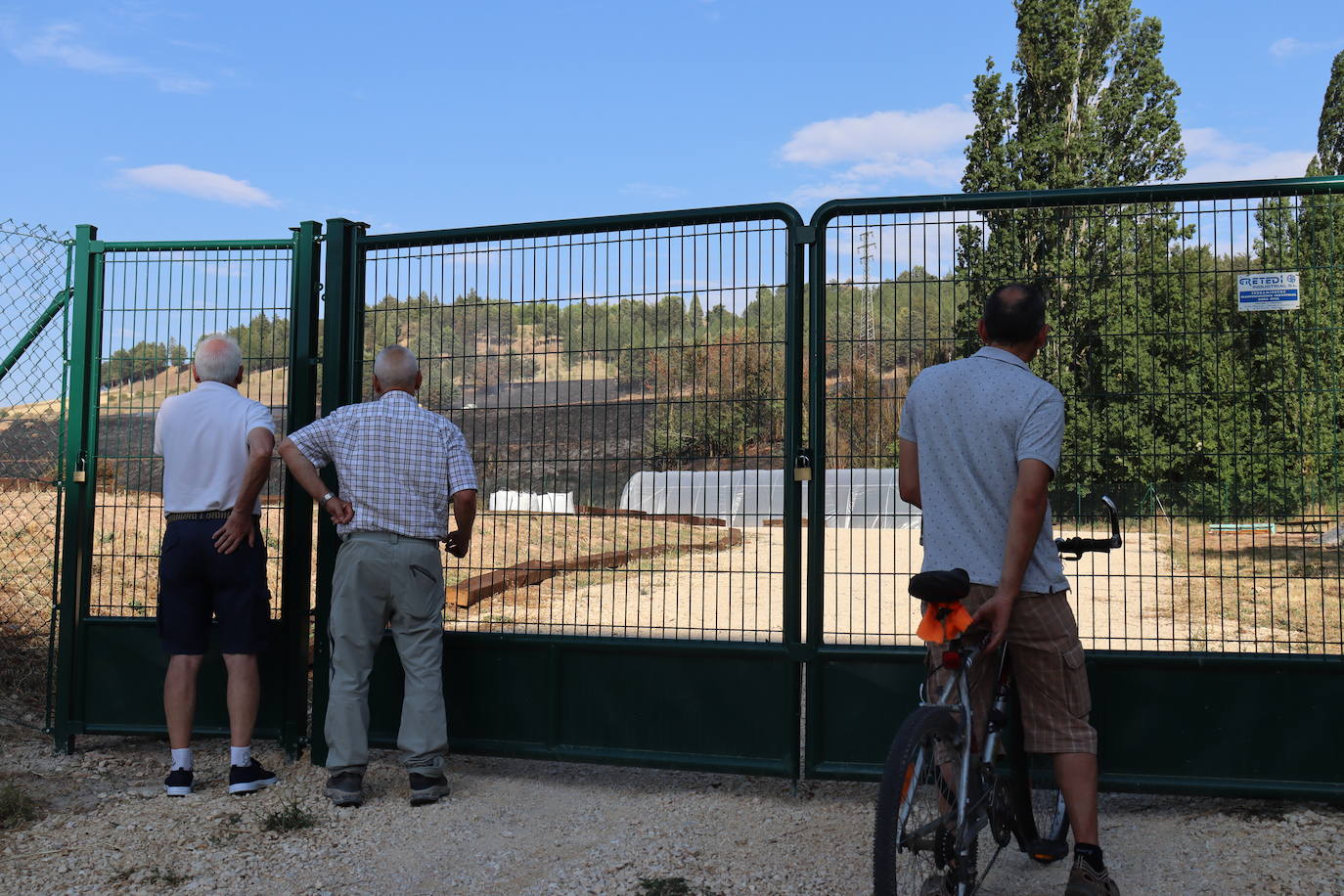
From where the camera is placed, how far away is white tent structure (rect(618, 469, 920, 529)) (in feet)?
15.6

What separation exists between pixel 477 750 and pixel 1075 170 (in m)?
24.6

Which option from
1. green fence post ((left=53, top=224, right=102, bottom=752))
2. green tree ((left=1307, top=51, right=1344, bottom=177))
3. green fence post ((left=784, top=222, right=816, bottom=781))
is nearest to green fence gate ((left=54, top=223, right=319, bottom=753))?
green fence post ((left=53, top=224, right=102, bottom=752))

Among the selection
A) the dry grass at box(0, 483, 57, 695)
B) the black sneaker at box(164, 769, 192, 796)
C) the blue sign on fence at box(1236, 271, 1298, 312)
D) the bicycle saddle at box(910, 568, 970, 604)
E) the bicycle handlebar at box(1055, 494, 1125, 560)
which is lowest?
the black sneaker at box(164, 769, 192, 796)

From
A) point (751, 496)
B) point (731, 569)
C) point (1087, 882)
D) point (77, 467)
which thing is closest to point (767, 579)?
point (731, 569)

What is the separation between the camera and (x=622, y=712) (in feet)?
16.6

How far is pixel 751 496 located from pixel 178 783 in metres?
2.87

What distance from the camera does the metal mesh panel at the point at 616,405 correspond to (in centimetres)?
494

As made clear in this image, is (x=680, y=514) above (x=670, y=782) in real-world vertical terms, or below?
above

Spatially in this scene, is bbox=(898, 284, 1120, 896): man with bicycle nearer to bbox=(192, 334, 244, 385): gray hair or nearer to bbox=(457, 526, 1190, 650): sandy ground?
bbox=(457, 526, 1190, 650): sandy ground

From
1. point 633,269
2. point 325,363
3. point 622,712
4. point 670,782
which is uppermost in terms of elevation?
point 633,269

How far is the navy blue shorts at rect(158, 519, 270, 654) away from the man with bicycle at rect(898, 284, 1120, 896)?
10.3 ft

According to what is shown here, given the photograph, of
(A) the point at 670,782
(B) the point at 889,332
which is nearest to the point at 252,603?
(A) the point at 670,782

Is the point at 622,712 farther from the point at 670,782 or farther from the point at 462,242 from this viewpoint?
the point at 462,242

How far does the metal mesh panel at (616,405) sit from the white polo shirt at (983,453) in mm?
1297
